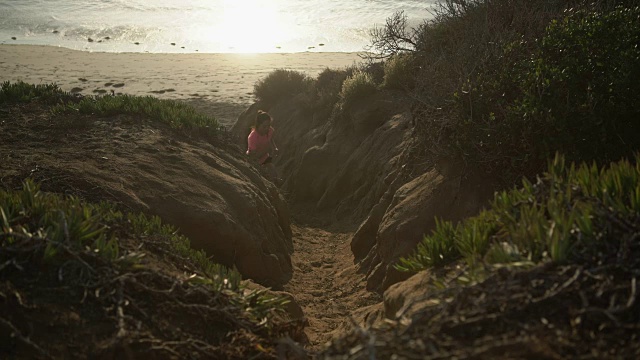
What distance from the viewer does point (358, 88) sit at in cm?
1616

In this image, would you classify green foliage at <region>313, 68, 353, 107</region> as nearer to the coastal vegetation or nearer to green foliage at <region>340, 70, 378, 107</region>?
green foliage at <region>340, 70, 378, 107</region>

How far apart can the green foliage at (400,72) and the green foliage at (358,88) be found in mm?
382

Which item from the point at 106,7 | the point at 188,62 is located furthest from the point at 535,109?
the point at 106,7

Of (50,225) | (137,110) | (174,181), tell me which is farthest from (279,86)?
(50,225)

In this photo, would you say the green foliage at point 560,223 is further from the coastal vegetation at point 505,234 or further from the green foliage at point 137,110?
the green foliage at point 137,110

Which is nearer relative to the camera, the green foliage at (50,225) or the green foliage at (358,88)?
the green foliage at (50,225)

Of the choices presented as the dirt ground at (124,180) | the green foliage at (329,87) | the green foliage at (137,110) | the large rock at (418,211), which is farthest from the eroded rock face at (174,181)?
the green foliage at (329,87)

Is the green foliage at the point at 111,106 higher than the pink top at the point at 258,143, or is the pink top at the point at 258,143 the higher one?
the green foliage at the point at 111,106

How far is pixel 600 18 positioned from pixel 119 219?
23.7 ft

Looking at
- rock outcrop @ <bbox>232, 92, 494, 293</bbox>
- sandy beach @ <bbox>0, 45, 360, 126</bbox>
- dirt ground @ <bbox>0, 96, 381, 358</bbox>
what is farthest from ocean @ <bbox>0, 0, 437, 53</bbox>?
dirt ground @ <bbox>0, 96, 381, 358</bbox>

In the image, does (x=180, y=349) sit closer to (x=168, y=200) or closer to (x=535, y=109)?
(x=168, y=200)

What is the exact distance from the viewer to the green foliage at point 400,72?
15.2m

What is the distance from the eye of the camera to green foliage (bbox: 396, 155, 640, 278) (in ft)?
15.4

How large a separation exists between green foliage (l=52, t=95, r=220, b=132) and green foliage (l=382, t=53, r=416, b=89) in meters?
4.31
